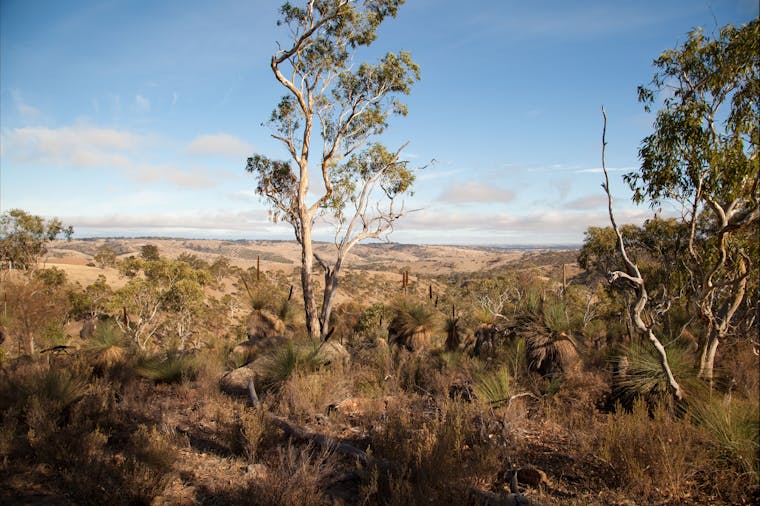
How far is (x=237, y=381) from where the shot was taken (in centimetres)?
873

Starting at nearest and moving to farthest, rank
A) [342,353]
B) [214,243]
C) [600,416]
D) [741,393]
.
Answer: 1. [741,393]
2. [600,416]
3. [342,353]
4. [214,243]

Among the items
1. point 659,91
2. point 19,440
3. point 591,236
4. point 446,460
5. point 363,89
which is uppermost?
point 363,89

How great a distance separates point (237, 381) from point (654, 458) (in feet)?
23.8

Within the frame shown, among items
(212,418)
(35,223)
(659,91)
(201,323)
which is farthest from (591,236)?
(35,223)

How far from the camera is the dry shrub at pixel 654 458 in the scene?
3.91 meters

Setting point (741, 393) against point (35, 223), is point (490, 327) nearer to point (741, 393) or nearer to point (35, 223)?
point (741, 393)

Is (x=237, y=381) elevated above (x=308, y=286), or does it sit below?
below

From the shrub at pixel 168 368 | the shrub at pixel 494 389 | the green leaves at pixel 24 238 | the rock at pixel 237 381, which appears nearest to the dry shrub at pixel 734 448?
the shrub at pixel 494 389

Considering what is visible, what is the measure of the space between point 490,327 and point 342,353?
12.2 ft

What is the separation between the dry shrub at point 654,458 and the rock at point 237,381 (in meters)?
6.33

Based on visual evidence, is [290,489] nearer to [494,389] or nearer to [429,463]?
[429,463]

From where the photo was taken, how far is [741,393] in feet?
19.1

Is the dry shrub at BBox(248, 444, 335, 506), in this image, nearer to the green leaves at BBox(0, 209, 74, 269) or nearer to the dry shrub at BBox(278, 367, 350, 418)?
the dry shrub at BBox(278, 367, 350, 418)

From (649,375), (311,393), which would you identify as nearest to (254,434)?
(311,393)
